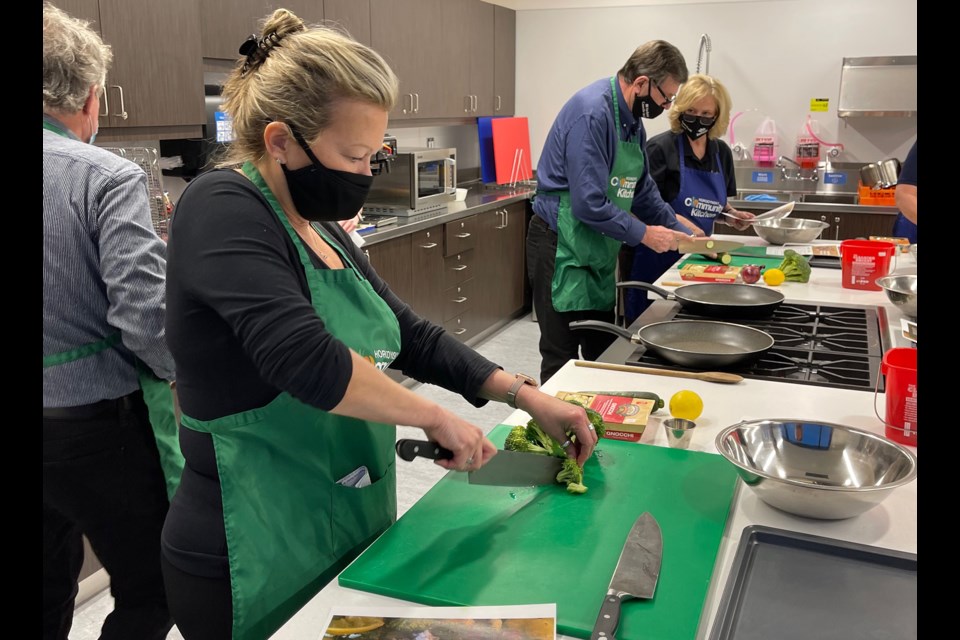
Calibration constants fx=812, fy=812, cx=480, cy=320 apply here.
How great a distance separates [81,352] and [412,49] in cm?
339

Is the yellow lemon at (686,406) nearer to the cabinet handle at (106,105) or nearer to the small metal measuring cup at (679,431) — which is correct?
the small metal measuring cup at (679,431)

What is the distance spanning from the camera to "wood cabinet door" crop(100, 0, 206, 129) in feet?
8.96

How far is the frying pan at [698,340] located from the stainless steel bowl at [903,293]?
0.57 meters

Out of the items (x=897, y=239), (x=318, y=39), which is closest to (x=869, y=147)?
(x=897, y=239)

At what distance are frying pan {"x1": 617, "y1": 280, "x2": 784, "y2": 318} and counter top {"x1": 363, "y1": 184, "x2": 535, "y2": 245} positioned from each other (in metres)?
1.70

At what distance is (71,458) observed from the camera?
5.46 ft

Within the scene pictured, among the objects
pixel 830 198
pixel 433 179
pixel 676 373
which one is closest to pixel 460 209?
pixel 433 179

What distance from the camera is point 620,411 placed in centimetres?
161

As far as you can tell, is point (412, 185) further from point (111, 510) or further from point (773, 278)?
point (111, 510)

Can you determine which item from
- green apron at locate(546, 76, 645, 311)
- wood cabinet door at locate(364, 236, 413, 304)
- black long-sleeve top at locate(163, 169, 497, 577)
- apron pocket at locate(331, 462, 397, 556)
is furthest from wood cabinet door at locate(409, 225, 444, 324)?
black long-sleeve top at locate(163, 169, 497, 577)

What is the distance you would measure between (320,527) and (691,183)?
2.99 m

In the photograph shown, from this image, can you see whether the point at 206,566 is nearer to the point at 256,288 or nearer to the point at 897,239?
the point at 256,288

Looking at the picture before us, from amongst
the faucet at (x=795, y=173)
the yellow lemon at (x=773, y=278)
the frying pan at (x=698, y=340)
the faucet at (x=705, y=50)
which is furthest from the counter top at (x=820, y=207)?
the frying pan at (x=698, y=340)

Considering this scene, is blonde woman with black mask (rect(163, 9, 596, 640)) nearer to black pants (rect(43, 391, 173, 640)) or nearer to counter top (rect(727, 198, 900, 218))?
black pants (rect(43, 391, 173, 640))
